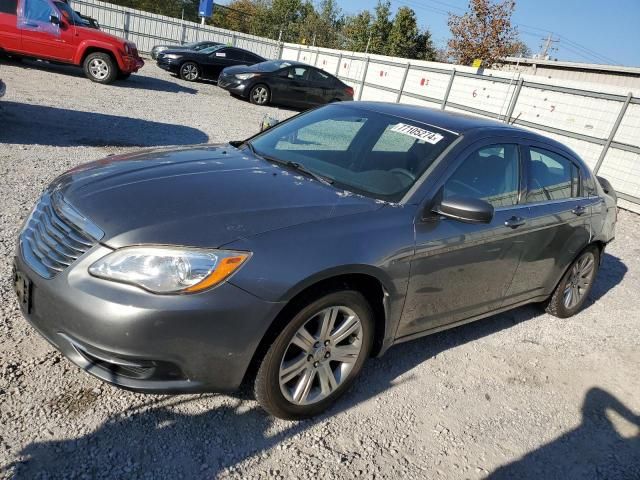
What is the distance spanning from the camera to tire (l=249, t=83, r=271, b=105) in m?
15.6

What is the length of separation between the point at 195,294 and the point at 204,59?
56.1 feet

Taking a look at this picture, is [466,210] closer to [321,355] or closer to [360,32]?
[321,355]

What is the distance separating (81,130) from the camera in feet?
27.1

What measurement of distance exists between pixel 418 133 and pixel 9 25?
12.5 meters

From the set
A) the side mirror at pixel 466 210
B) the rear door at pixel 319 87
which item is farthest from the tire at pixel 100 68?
the side mirror at pixel 466 210

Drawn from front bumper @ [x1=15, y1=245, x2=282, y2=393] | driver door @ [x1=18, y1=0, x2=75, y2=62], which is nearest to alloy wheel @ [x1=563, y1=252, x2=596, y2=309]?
front bumper @ [x1=15, y1=245, x2=282, y2=393]

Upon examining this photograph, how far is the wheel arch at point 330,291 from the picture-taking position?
2.47m

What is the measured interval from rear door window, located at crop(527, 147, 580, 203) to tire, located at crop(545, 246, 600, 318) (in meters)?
0.72

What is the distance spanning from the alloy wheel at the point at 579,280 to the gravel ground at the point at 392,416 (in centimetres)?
23

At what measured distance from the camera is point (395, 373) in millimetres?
3453

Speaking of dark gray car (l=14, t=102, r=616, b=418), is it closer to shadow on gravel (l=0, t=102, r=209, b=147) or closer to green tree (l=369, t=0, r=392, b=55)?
shadow on gravel (l=0, t=102, r=209, b=147)

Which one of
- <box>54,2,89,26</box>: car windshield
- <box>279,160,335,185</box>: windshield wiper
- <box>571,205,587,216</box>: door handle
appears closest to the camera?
<box>279,160,335,185</box>: windshield wiper

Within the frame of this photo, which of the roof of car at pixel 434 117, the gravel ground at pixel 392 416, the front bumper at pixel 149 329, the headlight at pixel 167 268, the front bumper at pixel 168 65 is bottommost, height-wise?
the front bumper at pixel 168 65

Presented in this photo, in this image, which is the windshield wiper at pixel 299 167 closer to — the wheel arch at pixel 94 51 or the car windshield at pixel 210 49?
the wheel arch at pixel 94 51
